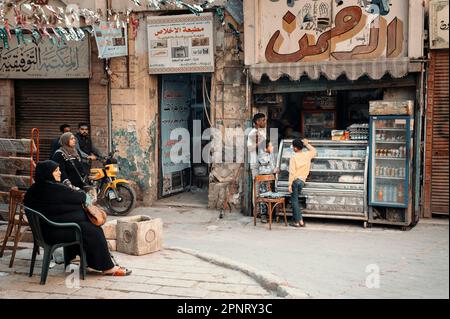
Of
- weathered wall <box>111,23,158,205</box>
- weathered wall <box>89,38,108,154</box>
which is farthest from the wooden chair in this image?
weathered wall <box>89,38,108,154</box>

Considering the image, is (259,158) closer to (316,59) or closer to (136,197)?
(316,59)

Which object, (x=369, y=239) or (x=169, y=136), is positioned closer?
(x=369, y=239)

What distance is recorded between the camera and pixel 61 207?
6820mm

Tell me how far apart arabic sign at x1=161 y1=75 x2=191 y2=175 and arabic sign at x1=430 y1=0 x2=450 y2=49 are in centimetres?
576

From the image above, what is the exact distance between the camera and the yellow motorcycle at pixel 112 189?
11711mm

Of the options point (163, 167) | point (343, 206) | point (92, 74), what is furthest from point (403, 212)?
point (92, 74)

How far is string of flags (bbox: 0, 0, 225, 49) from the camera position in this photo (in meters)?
12.0

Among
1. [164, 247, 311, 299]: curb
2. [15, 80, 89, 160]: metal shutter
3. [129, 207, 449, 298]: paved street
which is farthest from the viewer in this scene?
[15, 80, 89, 160]: metal shutter

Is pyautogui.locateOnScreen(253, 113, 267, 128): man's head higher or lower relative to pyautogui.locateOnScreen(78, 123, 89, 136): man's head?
higher

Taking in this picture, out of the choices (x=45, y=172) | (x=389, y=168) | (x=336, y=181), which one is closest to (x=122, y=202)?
(x=336, y=181)

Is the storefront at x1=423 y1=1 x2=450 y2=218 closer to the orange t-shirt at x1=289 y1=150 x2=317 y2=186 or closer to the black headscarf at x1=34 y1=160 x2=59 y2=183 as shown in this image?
the orange t-shirt at x1=289 y1=150 x2=317 y2=186

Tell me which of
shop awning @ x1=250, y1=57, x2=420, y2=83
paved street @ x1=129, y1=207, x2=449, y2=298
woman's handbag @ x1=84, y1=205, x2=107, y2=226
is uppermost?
shop awning @ x1=250, y1=57, x2=420, y2=83

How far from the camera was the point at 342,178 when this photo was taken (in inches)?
416
